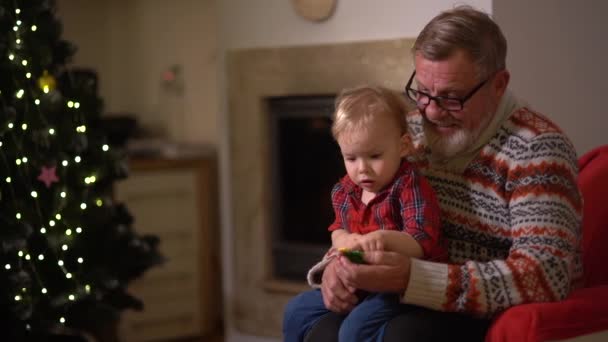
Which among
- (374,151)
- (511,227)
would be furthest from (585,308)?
(374,151)

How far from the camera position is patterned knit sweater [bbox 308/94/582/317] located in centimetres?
167

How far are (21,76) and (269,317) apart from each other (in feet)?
4.34

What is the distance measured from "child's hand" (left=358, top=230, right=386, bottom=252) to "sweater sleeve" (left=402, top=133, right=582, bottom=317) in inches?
3.1

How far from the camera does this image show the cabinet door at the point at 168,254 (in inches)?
155

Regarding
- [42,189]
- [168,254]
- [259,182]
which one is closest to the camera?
[42,189]

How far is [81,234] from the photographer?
2881mm

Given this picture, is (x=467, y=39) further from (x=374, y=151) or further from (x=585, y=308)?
(x=585, y=308)

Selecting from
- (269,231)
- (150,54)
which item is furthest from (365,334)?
(150,54)

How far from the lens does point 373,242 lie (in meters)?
1.73

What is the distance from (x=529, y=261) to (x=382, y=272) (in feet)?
0.96

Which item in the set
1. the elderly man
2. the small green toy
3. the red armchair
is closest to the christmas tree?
the elderly man

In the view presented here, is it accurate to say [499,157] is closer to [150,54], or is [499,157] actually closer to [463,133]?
[463,133]

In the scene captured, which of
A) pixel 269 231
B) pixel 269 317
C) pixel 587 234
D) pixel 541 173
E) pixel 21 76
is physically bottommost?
pixel 269 317

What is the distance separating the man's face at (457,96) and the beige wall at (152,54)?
2679 mm
